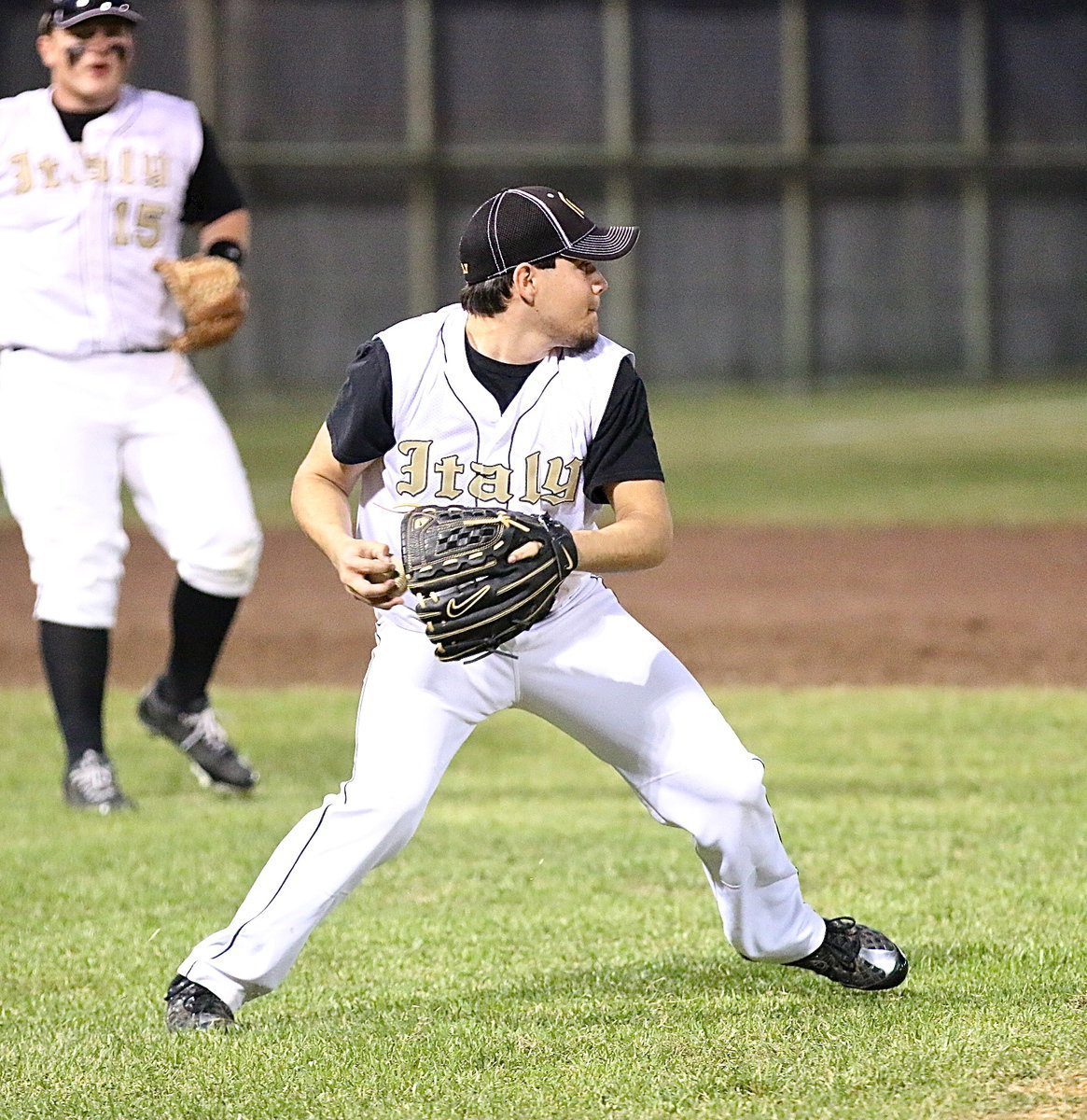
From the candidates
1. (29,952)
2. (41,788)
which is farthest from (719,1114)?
(41,788)

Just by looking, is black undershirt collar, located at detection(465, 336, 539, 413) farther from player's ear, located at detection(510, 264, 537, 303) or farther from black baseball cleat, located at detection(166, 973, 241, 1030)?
black baseball cleat, located at detection(166, 973, 241, 1030)

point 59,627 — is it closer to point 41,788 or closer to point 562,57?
point 41,788

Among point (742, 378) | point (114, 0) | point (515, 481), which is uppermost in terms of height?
point (114, 0)

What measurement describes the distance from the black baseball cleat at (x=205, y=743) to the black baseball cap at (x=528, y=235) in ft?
8.74

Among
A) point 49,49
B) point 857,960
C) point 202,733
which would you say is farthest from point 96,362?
point 857,960

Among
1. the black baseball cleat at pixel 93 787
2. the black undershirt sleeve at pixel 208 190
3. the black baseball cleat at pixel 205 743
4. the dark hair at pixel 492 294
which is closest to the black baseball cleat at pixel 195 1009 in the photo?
the dark hair at pixel 492 294

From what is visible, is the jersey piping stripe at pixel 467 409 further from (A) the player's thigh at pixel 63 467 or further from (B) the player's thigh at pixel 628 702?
(A) the player's thigh at pixel 63 467

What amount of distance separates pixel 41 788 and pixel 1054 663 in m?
4.17

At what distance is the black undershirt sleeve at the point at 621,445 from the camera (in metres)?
3.36

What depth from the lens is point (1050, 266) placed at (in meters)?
26.0

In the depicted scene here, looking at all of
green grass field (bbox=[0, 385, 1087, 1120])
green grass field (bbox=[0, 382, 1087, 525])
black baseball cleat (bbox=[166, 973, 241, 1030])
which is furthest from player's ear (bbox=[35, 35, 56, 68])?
green grass field (bbox=[0, 382, 1087, 525])

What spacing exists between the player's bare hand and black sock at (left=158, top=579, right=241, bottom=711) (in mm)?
2527

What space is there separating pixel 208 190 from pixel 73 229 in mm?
470

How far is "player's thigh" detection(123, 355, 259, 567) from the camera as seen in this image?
5.38m
